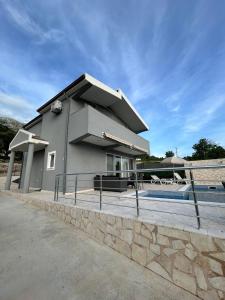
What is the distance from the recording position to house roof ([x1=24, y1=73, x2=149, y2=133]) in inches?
371

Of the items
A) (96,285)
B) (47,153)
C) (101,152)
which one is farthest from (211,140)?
(96,285)

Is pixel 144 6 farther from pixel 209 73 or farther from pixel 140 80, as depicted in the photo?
pixel 209 73

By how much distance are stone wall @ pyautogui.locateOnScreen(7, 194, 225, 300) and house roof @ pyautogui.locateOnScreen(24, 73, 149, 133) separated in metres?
8.08

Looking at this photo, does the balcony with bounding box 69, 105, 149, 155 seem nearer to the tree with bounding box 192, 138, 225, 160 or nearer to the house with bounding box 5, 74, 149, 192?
the house with bounding box 5, 74, 149, 192

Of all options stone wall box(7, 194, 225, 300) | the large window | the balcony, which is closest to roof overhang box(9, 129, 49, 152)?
the balcony

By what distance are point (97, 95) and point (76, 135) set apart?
3.76 meters

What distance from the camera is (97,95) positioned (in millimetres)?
10883

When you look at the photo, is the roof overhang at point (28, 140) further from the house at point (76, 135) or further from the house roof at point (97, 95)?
the house roof at point (97, 95)

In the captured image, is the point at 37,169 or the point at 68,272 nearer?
the point at 68,272

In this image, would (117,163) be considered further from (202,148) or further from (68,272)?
(202,148)

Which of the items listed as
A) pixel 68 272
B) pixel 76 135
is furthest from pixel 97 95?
pixel 68 272

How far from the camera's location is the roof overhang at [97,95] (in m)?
9.43

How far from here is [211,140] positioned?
51.5 m

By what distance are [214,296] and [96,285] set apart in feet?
6.29
